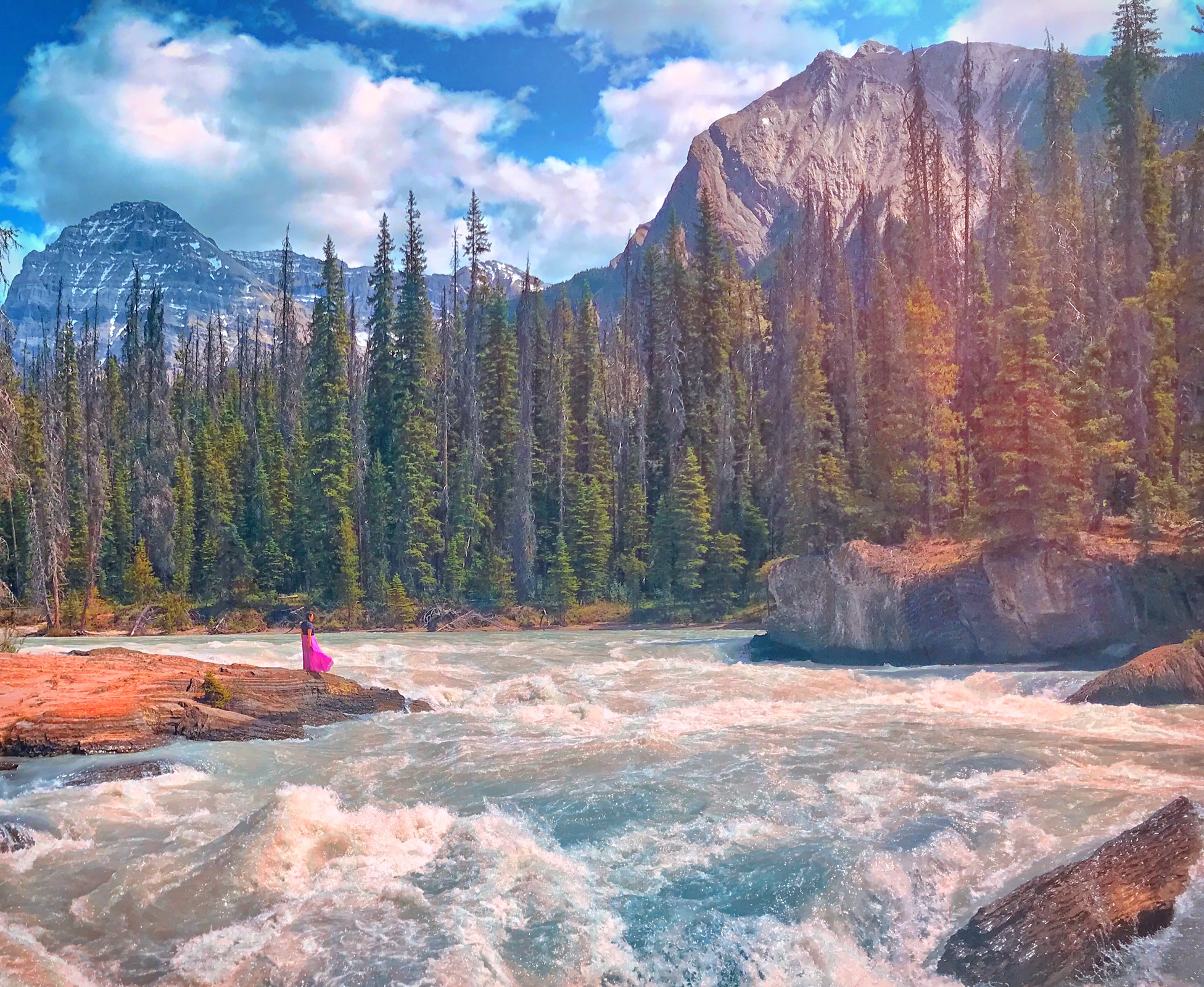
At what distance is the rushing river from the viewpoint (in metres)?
7.34

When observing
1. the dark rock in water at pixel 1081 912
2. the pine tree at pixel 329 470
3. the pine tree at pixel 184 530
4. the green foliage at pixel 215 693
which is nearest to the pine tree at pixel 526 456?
the pine tree at pixel 329 470

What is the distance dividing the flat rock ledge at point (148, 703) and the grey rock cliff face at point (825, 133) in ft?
408

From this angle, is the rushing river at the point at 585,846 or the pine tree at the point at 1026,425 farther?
the pine tree at the point at 1026,425

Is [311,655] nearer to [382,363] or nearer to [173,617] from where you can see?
[173,617]

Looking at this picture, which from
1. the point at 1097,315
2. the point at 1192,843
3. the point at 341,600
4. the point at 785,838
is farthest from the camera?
the point at 341,600

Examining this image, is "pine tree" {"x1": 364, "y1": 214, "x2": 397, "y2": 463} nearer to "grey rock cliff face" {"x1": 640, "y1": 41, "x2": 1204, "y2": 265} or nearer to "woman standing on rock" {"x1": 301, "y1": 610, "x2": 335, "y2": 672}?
"woman standing on rock" {"x1": 301, "y1": 610, "x2": 335, "y2": 672}

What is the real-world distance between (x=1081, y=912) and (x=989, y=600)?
1714 cm

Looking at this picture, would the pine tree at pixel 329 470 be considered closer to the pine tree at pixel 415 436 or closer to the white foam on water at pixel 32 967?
the pine tree at pixel 415 436

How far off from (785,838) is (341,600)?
38.0 meters

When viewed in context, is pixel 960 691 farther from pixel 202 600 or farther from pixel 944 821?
pixel 202 600

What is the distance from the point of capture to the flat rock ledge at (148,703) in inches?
532

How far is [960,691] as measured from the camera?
18.5 metres

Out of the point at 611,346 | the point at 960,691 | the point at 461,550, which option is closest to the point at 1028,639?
the point at 960,691

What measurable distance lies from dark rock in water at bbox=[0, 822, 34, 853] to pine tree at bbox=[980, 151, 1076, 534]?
66.7 ft
